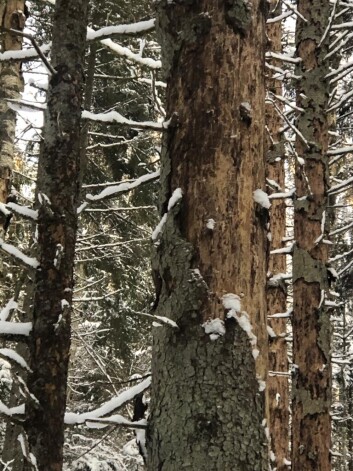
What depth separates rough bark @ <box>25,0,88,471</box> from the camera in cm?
268

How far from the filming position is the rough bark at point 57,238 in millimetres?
2676

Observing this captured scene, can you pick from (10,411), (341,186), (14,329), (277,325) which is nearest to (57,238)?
(14,329)

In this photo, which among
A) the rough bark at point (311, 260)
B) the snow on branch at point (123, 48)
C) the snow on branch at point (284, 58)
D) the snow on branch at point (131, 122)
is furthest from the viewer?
the snow on branch at point (284, 58)

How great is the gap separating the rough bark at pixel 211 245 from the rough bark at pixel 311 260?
2710mm

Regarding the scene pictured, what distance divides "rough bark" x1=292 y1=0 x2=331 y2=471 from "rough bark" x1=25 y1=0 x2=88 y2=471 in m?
2.19

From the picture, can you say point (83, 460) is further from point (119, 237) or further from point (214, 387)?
point (214, 387)

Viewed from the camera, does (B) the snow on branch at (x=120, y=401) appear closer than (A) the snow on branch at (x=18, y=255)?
Yes

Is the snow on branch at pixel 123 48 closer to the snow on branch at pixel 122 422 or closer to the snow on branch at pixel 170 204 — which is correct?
the snow on branch at pixel 170 204

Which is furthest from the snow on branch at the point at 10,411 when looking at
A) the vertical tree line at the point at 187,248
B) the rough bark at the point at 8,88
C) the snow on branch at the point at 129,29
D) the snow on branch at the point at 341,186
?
the snow on branch at the point at 341,186

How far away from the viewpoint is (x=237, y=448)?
5.55 ft

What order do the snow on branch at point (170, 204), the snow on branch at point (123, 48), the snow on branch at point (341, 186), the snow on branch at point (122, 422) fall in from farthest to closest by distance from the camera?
the snow on branch at point (341, 186) < the snow on branch at point (123, 48) < the snow on branch at point (170, 204) < the snow on branch at point (122, 422)

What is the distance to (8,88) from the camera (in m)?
5.55

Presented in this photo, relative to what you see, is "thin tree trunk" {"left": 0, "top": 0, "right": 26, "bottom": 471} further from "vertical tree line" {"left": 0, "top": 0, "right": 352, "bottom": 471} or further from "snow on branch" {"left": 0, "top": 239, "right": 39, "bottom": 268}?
"snow on branch" {"left": 0, "top": 239, "right": 39, "bottom": 268}

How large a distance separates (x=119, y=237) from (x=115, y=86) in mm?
2364
